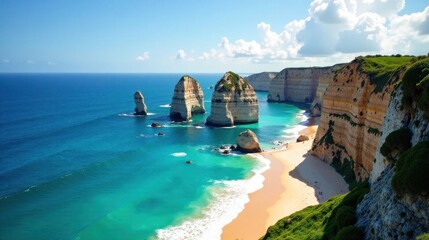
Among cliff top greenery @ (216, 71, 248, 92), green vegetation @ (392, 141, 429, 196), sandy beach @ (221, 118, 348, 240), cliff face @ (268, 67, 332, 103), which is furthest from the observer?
cliff face @ (268, 67, 332, 103)

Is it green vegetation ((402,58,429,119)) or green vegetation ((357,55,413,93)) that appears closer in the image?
green vegetation ((402,58,429,119))

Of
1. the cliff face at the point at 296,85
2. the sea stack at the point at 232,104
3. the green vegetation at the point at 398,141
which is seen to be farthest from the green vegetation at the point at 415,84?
the cliff face at the point at 296,85

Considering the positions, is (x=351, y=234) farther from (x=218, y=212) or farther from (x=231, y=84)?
(x=231, y=84)

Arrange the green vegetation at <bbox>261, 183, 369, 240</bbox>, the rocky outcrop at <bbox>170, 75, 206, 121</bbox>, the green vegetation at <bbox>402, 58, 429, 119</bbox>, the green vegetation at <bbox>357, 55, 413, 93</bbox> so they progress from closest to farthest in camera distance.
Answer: the green vegetation at <bbox>402, 58, 429, 119</bbox> < the green vegetation at <bbox>261, 183, 369, 240</bbox> < the green vegetation at <bbox>357, 55, 413, 93</bbox> < the rocky outcrop at <bbox>170, 75, 206, 121</bbox>

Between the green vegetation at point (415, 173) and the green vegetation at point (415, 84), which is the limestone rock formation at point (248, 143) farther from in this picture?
the green vegetation at point (415, 173)

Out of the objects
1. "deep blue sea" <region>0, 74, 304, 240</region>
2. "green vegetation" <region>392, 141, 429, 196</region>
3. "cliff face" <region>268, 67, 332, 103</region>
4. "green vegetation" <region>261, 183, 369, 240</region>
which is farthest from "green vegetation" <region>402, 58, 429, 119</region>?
"cliff face" <region>268, 67, 332, 103</region>

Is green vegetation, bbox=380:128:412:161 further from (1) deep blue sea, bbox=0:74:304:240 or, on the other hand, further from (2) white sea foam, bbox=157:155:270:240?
(1) deep blue sea, bbox=0:74:304:240

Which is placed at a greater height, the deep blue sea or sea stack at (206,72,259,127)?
sea stack at (206,72,259,127)

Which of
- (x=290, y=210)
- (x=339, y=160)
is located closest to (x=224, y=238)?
(x=290, y=210)
